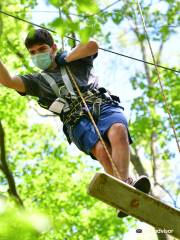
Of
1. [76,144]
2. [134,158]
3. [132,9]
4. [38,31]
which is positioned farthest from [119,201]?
[132,9]

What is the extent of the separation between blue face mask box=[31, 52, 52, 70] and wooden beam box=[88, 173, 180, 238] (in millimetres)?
1557

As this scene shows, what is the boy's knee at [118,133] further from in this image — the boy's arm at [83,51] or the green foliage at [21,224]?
the green foliage at [21,224]

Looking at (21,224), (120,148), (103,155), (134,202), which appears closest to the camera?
(21,224)

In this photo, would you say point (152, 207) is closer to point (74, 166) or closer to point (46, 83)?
point (46, 83)

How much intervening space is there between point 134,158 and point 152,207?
25.3 feet

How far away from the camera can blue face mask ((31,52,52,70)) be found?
440 cm

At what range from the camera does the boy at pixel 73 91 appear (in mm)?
4199

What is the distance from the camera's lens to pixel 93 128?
4207mm

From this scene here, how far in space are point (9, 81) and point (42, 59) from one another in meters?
0.35

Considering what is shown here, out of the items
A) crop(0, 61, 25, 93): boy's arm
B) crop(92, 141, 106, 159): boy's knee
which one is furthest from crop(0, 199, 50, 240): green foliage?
crop(0, 61, 25, 93): boy's arm

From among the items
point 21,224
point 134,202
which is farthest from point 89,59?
point 21,224

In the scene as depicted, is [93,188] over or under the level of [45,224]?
under

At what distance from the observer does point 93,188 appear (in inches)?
125

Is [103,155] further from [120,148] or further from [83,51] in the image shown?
[83,51]
